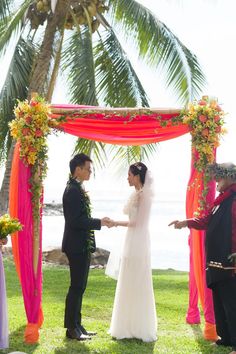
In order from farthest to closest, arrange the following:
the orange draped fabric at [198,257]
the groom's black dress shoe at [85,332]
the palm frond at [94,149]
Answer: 1. the palm frond at [94,149]
2. the groom's black dress shoe at [85,332]
3. the orange draped fabric at [198,257]

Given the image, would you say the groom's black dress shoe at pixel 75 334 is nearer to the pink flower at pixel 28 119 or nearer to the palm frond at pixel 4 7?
the pink flower at pixel 28 119

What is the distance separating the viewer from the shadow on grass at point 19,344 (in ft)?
21.4

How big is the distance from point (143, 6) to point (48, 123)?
7.22 m

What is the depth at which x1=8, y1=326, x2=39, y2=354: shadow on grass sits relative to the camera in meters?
6.52

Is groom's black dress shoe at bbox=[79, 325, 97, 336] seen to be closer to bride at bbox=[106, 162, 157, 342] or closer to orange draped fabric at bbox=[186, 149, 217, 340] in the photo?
bride at bbox=[106, 162, 157, 342]

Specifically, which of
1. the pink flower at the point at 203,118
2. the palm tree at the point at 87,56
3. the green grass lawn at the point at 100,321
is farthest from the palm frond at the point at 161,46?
the pink flower at the point at 203,118

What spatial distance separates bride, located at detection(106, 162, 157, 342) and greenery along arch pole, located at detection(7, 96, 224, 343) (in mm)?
613

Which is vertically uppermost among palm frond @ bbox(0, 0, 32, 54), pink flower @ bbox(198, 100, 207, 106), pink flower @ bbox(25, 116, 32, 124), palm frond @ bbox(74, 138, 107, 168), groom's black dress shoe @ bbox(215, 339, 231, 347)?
palm frond @ bbox(0, 0, 32, 54)

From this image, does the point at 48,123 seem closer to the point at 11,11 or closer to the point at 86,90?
the point at 86,90

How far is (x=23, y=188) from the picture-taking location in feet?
23.0

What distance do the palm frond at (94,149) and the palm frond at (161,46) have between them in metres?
2.11

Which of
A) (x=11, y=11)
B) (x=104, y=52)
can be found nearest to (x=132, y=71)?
(x=104, y=52)

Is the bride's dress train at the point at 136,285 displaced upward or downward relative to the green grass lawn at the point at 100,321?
upward

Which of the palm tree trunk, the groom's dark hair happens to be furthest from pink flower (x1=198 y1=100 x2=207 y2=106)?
the palm tree trunk
